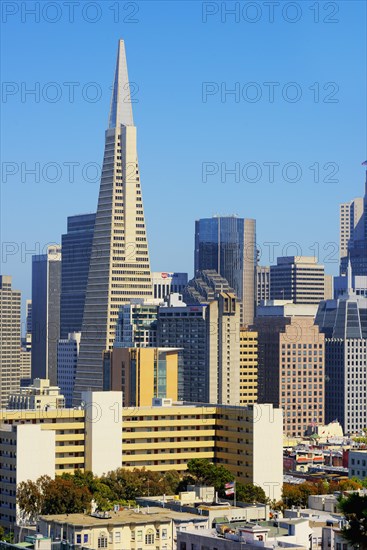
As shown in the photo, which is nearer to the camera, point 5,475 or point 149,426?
point 5,475

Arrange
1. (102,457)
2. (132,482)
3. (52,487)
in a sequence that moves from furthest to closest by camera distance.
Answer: (102,457)
(132,482)
(52,487)

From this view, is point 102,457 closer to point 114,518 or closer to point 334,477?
point 334,477

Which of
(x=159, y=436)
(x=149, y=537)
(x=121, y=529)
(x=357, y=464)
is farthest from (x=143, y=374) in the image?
(x=121, y=529)

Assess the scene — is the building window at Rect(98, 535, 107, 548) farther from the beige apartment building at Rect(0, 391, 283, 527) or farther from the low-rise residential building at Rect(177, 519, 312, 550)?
the beige apartment building at Rect(0, 391, 283, 527)

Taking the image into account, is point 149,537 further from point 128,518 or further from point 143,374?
point 143,374

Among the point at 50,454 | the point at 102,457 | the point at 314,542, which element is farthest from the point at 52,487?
the point at 314,542

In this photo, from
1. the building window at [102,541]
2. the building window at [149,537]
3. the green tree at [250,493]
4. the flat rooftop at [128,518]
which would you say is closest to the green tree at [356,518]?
the flat rooftop at [128,518]

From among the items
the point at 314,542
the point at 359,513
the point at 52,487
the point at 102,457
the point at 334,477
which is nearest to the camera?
the point at 359,513
